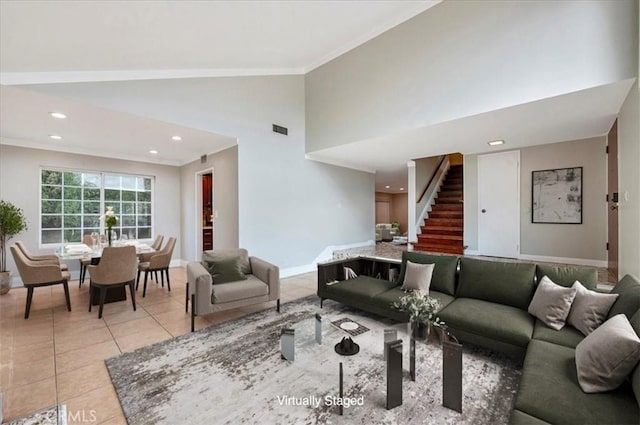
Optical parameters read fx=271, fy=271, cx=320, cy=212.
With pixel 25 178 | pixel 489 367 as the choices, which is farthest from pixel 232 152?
pixel 489 367

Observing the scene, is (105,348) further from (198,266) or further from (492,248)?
(492,248)

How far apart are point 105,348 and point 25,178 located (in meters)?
4.36

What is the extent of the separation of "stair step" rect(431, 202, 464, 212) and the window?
24.3 feet

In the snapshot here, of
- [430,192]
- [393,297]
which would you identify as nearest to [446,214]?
[430,192]

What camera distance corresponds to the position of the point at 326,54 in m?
5.15

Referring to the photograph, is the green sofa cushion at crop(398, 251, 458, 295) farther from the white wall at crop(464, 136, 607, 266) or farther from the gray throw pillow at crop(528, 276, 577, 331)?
the white wall at crop(464, 136, 607, 266)

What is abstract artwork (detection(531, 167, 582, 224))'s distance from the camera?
4797 millimetres

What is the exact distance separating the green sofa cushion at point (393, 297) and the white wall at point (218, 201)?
9.35 feet

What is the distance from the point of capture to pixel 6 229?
4.46 m

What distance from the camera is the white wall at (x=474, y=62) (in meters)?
2.75

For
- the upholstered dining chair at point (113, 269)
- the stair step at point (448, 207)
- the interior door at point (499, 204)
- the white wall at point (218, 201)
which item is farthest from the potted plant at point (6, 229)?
the stair step at point (448, 207)

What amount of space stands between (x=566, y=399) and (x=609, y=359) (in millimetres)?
348

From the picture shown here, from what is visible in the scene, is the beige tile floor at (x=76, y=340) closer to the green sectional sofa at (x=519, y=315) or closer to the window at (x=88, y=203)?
the window at (x=88, y=203)

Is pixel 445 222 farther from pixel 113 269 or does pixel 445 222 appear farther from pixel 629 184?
pixel 113 269
